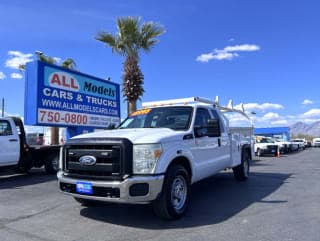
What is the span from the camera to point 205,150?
7.45m

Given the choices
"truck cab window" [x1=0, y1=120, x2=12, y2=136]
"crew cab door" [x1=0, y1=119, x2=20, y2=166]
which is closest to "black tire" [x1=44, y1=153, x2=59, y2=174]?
"crew cab door" [x1=0, y1=119, x2=20, y2=166]

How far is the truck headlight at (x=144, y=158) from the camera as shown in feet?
18.3

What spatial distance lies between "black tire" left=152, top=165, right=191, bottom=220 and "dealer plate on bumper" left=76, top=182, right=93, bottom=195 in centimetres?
105

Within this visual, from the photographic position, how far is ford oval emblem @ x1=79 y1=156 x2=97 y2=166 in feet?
18.9

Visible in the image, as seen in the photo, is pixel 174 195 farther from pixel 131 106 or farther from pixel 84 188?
pixel 131 106

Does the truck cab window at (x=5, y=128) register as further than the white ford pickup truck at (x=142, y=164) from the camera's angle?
Yes

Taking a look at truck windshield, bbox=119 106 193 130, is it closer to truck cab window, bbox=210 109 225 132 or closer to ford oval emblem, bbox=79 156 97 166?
truck cab window, bbox=210 109 225 132

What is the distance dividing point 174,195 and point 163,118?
183 centimetres

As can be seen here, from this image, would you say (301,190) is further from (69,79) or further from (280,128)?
(280,128)

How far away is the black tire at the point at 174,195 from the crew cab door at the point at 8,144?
23.4 ft

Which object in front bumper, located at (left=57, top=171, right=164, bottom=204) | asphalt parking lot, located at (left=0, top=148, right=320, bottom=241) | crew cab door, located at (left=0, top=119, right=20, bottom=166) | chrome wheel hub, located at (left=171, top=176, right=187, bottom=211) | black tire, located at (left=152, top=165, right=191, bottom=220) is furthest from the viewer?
crew cab door, located at (left=0, top=119, right=20, bottom=166)

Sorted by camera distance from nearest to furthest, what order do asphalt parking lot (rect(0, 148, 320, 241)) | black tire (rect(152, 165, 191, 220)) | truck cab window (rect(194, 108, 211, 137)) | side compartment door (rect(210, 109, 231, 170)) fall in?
asphalt parking lot (rect(0, 148, 320, 241))
black tire (rect(152, 165, 191, 220))
truck cab window (rect(194, 108, 211, 137))
side compartment door (rect(210, 109, 231, 170))

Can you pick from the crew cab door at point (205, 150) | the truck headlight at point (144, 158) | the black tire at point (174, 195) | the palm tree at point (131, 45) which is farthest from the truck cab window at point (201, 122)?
the palm tree at point (131, 45)

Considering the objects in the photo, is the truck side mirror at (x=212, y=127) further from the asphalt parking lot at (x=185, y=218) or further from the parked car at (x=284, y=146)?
the parked car at (x=284, y=146)
